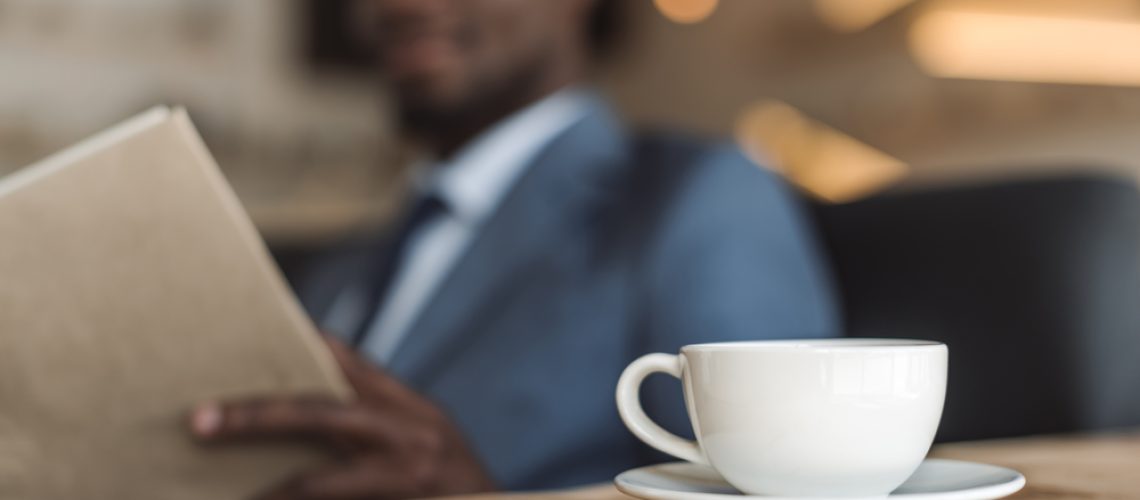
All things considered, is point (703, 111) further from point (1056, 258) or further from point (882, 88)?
point (1056, 258)

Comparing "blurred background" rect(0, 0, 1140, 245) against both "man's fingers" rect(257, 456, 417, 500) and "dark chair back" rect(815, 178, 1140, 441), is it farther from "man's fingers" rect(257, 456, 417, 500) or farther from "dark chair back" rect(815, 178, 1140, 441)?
"man's fingers" rect(257, 456, 417, 500)

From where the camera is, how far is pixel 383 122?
293 centimetres

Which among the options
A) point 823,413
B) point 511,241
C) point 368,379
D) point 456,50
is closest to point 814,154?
point 456,50

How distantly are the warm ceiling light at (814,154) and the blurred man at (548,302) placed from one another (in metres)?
0.98

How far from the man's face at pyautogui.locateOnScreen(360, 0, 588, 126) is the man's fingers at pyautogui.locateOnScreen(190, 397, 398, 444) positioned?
2.29ft

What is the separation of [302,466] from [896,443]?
393 millimetres

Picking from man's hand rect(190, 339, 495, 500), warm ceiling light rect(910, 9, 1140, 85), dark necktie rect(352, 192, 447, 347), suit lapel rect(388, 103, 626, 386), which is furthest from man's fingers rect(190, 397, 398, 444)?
warm ceiling light rect(910, 9, 1140, 85)

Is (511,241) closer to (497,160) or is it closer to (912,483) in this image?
(497,160)

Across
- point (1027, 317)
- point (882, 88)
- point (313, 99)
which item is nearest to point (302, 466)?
point (1027, 317)

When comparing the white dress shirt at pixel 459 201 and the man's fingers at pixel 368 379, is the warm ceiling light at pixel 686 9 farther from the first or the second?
the man's fingers at pixel 368 379

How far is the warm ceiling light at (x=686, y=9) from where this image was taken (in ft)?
8.16

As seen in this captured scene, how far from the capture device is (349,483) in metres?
0.65

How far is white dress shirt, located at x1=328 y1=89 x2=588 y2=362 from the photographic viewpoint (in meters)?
1.10

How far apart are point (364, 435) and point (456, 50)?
2.37 feet
